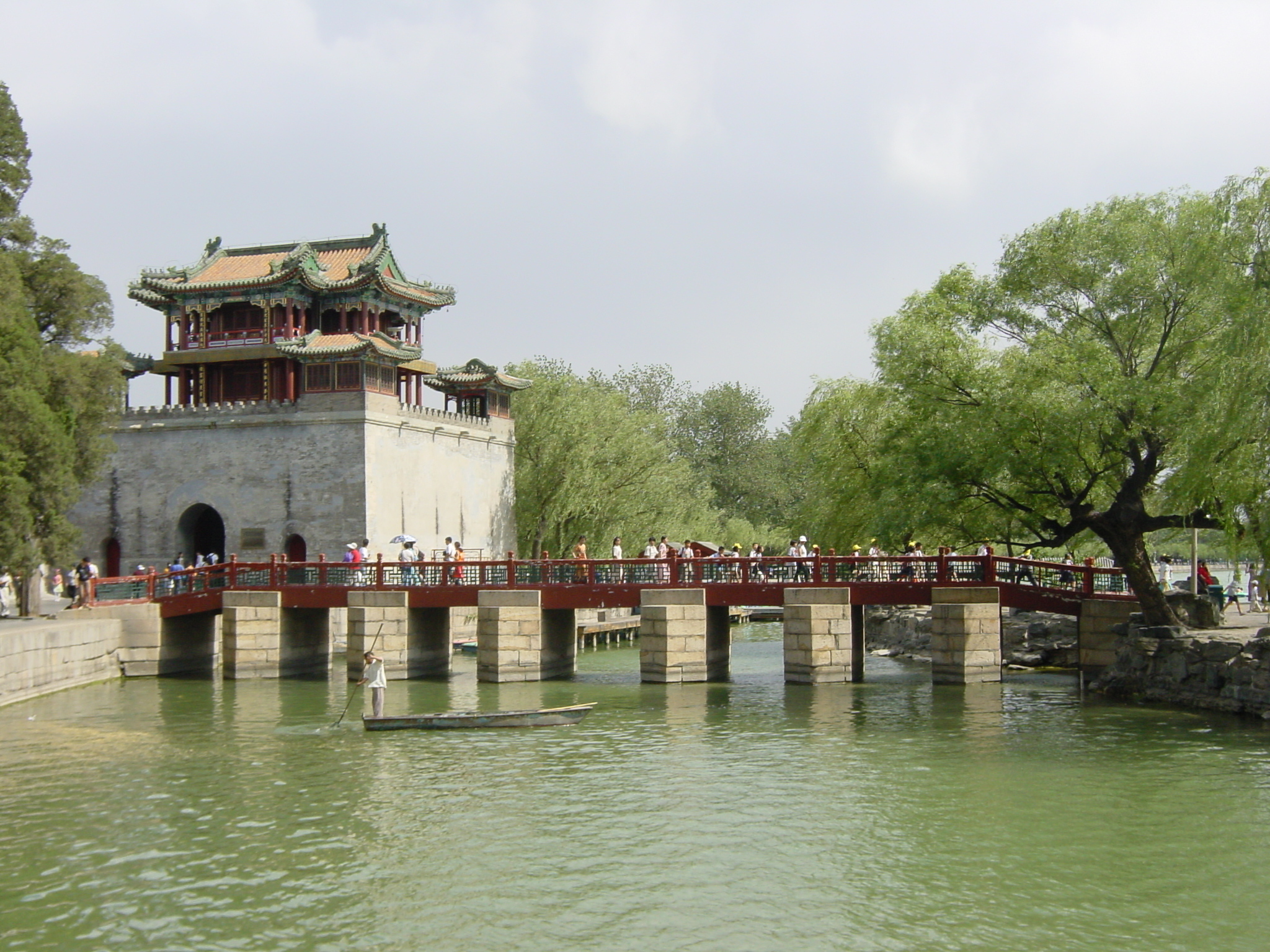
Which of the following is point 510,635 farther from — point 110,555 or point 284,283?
point 110,555

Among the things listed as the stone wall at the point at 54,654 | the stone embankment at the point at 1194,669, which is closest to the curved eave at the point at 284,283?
the stone wall at the point at 54,654

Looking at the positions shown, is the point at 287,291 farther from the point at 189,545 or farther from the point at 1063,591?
the point at 1063,591

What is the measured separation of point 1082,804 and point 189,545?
110ft

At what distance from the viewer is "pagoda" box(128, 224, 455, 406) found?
135 ft

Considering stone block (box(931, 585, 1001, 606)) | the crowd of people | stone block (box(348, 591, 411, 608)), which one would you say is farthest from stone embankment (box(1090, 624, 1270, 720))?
stone block (box(348, 591, 411, 608))

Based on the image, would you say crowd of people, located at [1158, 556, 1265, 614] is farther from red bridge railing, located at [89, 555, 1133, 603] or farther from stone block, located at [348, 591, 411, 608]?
stone block, located at [348, 591, 411, 608]

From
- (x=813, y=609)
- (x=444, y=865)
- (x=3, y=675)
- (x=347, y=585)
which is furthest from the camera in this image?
(x=347, y=585)

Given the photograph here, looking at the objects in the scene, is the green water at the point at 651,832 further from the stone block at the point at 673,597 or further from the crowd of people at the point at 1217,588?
the crowd of people at the point at 1217,588

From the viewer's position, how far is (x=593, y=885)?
13695mm

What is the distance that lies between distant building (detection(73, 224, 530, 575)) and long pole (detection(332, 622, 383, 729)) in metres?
10.3

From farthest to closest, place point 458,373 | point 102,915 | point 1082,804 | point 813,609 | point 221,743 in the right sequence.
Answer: point 458,373 < point 813,609 < point 221,743 < point 1082,804 < point 102,915

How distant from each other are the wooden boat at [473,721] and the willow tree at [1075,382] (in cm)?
895

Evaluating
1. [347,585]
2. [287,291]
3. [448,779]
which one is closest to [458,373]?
[287,291]

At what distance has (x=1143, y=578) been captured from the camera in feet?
84.1
